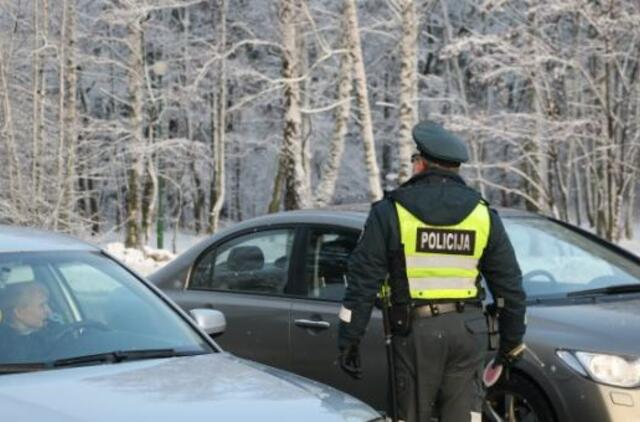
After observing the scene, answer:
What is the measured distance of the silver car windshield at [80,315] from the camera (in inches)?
167

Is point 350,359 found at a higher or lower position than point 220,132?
lower

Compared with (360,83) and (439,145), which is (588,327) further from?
(360,83)

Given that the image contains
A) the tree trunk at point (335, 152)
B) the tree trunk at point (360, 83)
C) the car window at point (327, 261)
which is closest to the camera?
the car window at point (327, 261)

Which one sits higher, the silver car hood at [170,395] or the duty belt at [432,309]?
the duty belt at [432,309]

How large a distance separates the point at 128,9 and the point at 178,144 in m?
6.94

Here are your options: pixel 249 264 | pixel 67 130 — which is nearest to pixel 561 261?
pixel 249 264

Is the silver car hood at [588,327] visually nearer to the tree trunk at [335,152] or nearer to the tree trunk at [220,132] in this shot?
the tree trunk at [335,152]

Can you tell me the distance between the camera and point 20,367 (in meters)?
4.00

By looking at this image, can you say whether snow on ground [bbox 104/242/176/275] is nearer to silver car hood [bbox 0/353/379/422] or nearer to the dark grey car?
the dark grey car

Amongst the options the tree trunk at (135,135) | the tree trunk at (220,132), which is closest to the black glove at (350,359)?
the tree trunk at (135,135)

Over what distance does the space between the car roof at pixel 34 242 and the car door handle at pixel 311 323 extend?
1.53m

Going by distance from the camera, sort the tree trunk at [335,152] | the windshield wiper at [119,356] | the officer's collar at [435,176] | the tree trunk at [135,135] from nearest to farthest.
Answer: the windshield wiper at [119,356], the officer's collar at [435,176], the tree trunk at [335,152], the tree trunk at [135,135]

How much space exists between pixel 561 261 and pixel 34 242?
9.92 feet

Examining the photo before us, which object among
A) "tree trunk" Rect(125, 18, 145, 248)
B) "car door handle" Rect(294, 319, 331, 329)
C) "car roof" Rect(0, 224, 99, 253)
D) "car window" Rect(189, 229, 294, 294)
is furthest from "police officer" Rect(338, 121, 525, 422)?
"tree trunk" Rect(125, 18, 145, 248)
